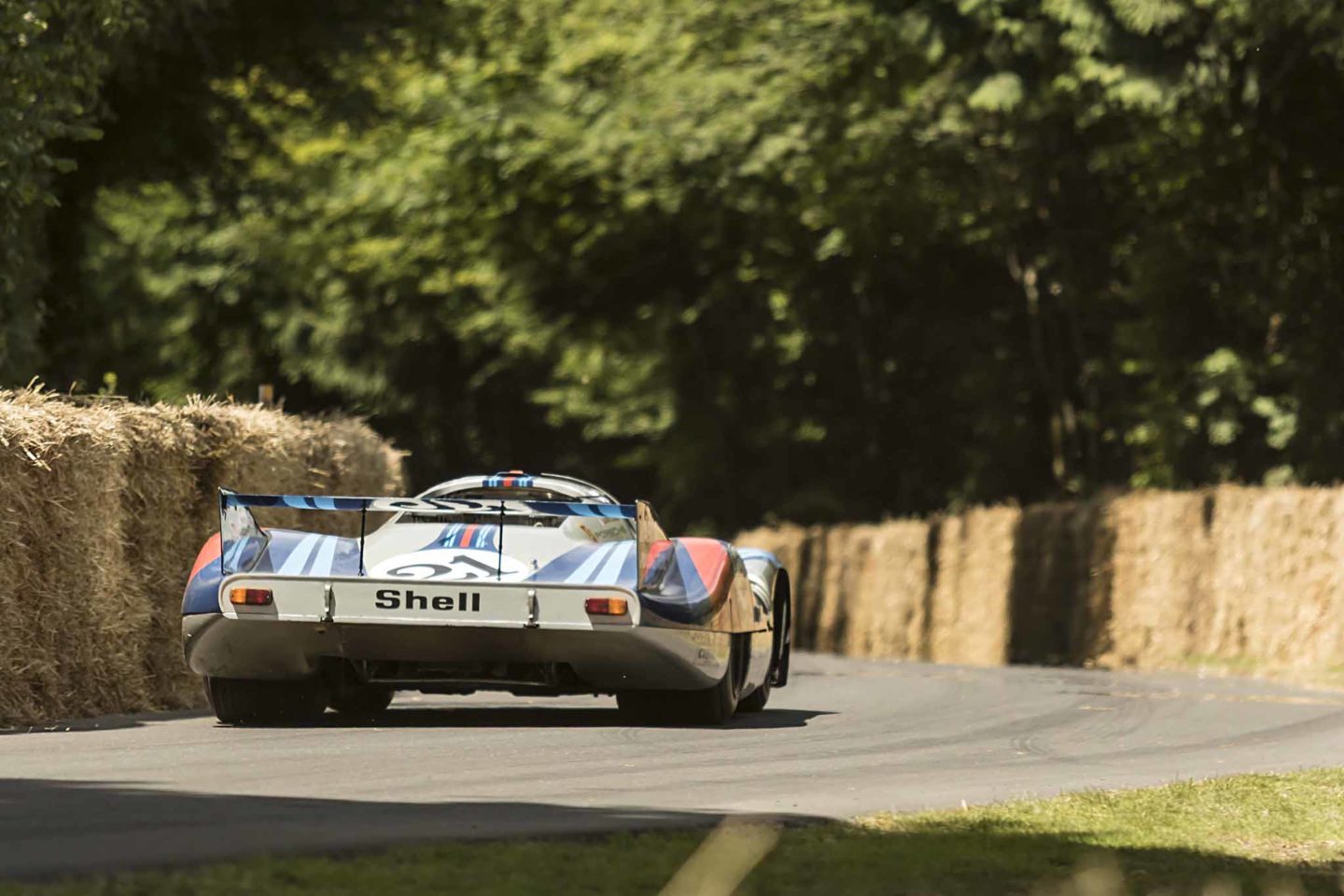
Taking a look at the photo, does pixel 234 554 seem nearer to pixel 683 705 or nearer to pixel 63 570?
pixel 63 570

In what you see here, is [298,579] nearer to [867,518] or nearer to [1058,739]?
[1058,739]

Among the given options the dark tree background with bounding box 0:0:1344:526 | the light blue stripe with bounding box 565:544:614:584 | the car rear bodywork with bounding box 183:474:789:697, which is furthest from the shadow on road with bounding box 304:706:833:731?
the dark tree background with bounding box 0:0:1344:526

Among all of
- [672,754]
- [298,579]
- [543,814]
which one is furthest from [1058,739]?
[543,814]

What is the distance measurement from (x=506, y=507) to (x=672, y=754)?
1802 millimetres

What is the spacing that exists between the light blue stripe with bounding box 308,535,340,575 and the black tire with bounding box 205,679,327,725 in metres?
0.85

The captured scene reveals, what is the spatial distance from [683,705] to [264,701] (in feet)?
6.73

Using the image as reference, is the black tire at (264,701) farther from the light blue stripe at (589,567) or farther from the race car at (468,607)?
the light blue stripe at (589,567)

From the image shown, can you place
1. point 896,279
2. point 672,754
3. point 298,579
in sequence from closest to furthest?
point 672,754 < point 298,579 < point 896,279

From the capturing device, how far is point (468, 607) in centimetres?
1071

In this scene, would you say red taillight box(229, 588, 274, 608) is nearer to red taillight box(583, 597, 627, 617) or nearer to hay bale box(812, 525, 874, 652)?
red taillight box(583, 597, 627, 617)

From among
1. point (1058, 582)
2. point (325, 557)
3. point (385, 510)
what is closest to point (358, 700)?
point (325, 557)

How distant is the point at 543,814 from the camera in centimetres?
766

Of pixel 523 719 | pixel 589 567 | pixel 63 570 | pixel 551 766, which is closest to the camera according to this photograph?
pixel 551 766

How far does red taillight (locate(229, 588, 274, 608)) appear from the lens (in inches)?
427
